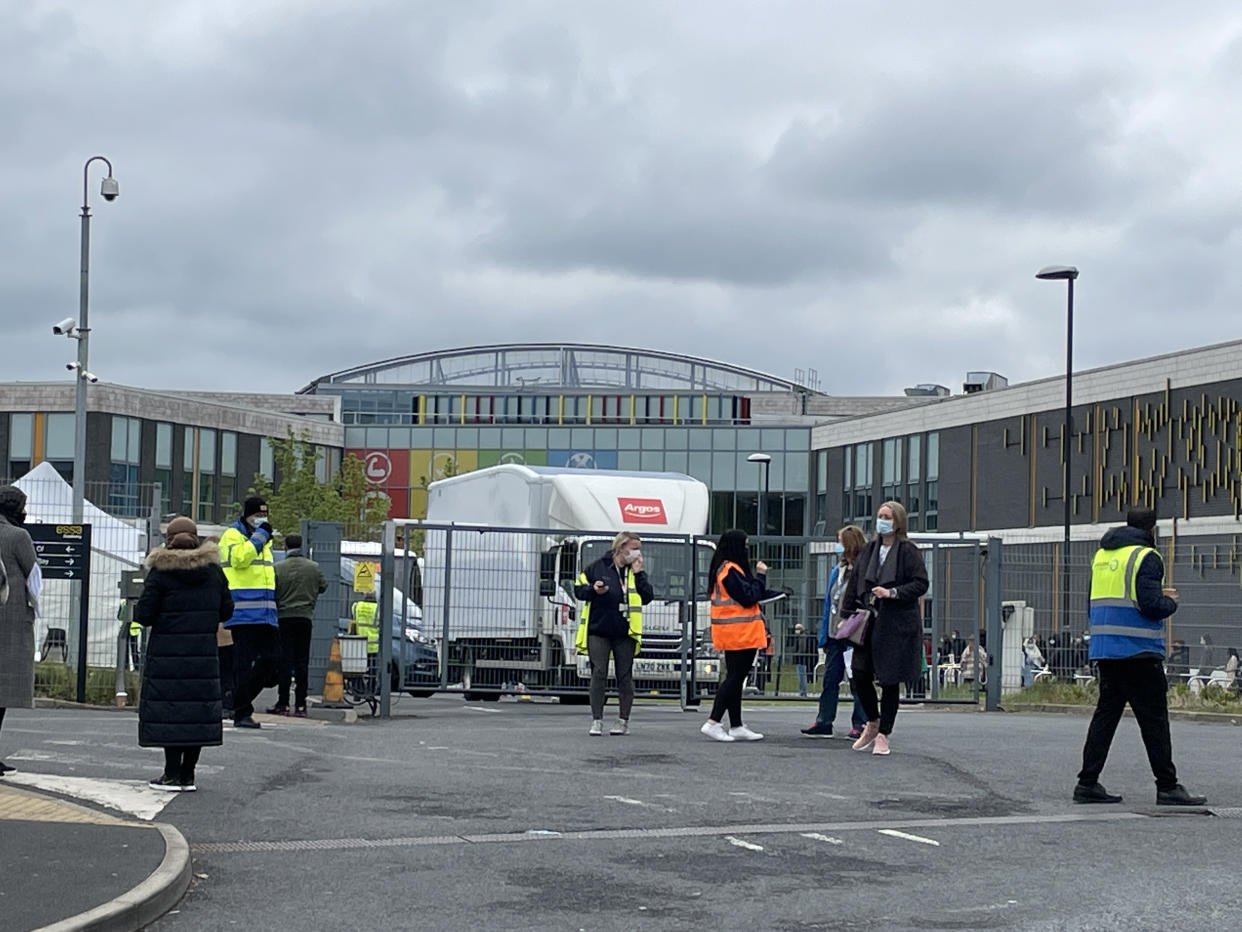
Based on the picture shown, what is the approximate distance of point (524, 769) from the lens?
41.5 feet

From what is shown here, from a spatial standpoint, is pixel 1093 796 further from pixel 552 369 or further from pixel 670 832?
pixel 552 369

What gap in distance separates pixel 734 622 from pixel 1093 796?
4.35 m

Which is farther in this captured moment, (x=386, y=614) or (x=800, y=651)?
(x=800, y=651)

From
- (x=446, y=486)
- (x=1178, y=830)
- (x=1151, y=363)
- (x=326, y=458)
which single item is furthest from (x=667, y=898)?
(x=326, y=458)

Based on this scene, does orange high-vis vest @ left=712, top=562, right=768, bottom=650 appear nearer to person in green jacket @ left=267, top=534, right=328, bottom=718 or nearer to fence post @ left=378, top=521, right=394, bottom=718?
person in green jacket @ left=267, top=534, right=328, bottom=718

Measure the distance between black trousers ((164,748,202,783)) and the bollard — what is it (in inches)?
303

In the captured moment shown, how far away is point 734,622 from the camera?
1480 cm

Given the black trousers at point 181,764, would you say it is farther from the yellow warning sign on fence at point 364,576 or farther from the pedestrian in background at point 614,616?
the yellow warning sign on fence at point 364,576

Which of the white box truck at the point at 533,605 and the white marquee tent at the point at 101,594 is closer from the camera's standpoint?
the white box truck at the point at 533,605

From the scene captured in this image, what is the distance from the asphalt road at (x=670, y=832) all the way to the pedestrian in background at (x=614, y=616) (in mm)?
396

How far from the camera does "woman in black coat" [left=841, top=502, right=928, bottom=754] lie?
43.0 ft

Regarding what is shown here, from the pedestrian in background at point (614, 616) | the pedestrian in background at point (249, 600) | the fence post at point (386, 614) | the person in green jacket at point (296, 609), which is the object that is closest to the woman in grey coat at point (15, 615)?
the pedestrian in background at point (249, 600)

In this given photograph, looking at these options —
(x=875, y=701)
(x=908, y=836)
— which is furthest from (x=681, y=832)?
(x=875, y=701)

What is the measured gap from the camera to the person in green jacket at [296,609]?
17.4 m
